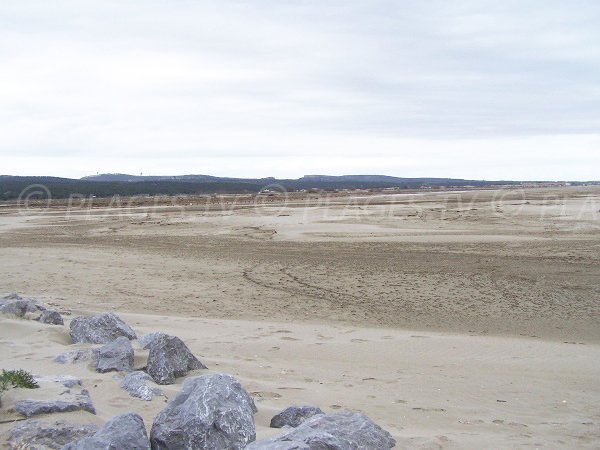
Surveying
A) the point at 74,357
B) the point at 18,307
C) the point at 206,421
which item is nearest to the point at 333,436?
the point at 206,421

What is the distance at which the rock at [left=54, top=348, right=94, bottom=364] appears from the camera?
5695mm

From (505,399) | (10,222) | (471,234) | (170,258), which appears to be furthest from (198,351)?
(10,222)

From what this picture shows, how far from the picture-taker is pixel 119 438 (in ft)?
10.7

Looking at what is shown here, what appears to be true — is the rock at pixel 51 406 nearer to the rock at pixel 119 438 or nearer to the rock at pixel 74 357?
the rock at pixel 119 438

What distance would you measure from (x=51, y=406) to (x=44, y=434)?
0.43 m

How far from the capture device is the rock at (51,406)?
3.99 metres

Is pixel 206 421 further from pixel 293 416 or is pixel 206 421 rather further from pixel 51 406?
pixel 51 406

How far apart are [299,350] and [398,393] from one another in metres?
1.95

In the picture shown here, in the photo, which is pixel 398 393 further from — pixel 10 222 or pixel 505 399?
pixel 10 222

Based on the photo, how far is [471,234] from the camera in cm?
1925

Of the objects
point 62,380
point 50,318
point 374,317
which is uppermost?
point 62,380

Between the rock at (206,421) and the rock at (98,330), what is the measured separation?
325cm

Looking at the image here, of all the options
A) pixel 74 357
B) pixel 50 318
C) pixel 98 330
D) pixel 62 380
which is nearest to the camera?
pixel 62 380

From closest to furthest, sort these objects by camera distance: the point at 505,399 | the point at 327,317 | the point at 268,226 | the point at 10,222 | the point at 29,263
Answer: the point at 505,399
the point at 327,317
the point at 29,263
the point at 268,226
the point at 10,222
